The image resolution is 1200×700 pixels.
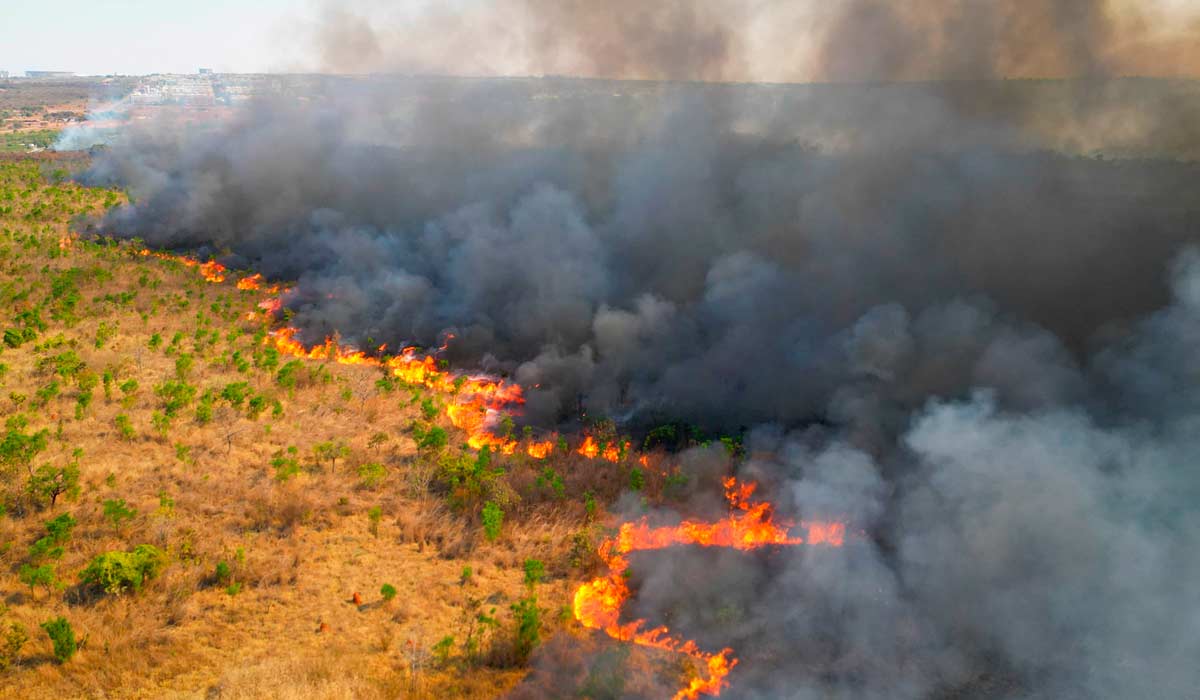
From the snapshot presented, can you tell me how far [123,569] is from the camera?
1070 cm

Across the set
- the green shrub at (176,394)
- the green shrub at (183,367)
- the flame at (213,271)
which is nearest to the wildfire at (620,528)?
the green shrub at (183,367)

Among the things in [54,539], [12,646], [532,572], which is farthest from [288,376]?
[532,572]

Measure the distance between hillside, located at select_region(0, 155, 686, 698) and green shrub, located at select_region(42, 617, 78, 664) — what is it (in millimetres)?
160

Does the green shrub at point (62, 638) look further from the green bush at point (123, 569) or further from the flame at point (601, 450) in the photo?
the flame at point (601, 450)

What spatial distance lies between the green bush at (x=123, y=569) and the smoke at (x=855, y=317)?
7.45 meters

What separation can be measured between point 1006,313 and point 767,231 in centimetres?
865

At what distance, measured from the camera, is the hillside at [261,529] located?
9.75 m

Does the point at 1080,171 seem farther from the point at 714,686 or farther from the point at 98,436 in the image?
the point at 98,436

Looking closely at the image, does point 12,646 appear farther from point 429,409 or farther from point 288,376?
point 288,376

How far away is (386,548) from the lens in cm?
1290

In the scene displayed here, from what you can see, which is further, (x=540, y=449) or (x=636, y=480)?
(x=540, y=449)

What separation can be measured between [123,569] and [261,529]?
253cm

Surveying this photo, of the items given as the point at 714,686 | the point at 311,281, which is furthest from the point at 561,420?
the point at 311,281

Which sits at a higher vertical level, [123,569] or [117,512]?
[117,512]
